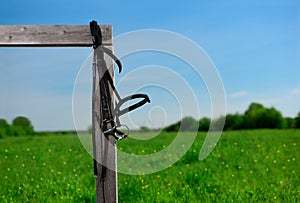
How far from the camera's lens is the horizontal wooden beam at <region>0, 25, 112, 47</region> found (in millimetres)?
2977

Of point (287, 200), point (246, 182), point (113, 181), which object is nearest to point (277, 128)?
point (246, 182)

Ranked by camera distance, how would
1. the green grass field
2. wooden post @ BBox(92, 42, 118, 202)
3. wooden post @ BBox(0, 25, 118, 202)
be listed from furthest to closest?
the green grass field < wooden post @ BBox(0, 25, 118, 202) < wooden post @ BBox(92, 42, 118, 202)

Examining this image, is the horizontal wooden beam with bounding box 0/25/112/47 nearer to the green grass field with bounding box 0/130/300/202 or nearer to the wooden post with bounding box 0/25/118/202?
the wooden post with bounding box 0/25/118/202

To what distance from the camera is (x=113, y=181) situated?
298 cm

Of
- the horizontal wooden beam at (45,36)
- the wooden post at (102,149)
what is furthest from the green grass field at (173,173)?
the horizontal wooden beam at (45,36)

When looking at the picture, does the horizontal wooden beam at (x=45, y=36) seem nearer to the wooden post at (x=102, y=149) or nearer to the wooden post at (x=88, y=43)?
the wooden post at (x=88, y=43)

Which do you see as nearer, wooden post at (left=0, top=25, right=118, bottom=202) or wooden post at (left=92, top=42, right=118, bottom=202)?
wooden post at (left=92, top=42, right=118, bottom=202)

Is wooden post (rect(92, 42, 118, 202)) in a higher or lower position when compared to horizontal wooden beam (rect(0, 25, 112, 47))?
lower

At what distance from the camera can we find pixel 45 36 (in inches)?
118

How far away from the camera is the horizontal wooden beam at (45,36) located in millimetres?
2977

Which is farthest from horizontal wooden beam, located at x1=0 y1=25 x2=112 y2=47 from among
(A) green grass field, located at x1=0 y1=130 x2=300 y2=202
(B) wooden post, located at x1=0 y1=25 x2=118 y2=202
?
(A) green grass field, located at x1=0 y1=130 x2=300 y2=202

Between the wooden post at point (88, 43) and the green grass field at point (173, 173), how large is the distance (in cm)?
123

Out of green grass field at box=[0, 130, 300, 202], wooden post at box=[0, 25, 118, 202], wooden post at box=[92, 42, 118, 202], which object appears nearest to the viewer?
wooden post at box=[92, 42, 118, 202]

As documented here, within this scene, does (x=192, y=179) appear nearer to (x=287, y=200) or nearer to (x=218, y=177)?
(x=218, y=177)
